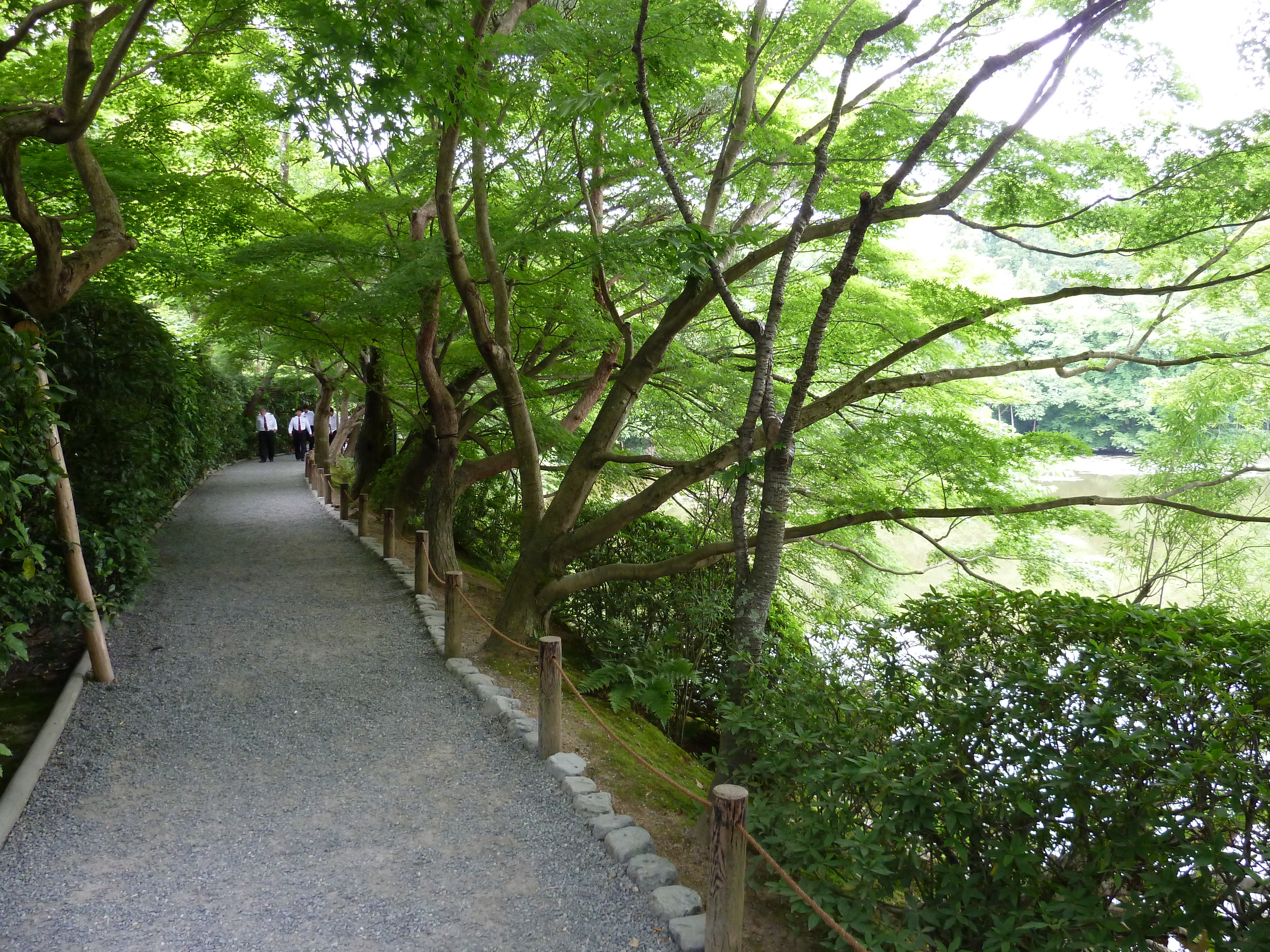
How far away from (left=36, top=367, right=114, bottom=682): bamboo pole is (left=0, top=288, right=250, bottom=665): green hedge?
0.08 metres

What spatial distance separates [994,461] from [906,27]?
3.63m

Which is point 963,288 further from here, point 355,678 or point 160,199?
point 160,199

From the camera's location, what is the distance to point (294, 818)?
4156 mm

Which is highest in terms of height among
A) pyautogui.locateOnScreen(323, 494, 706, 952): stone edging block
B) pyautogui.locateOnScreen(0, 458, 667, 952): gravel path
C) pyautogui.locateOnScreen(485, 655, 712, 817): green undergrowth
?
pyautogui.locateOnScreen(323, 494, 706, 952): stone edging block

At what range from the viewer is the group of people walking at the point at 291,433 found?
23.2m

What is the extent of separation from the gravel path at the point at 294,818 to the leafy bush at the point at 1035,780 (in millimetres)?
1016

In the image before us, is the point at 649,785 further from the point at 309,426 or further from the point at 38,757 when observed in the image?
the point at 309,426

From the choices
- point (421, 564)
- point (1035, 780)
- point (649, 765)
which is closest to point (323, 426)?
point (421, 564)

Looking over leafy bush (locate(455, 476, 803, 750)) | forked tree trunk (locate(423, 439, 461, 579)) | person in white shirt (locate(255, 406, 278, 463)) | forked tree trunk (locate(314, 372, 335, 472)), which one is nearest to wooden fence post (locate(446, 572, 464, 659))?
leafy bush (locate(455, 476, 803, 750))

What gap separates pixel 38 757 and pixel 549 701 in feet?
10.1

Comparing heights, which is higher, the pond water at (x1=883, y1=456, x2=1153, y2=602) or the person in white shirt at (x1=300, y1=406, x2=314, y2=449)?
the person in white shirt at (x1=300, y1=406, x2=314, y2=449)

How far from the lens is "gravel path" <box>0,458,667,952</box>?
3.27 meters

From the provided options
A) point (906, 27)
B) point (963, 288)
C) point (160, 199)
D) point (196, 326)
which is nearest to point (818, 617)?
point (963, 288)

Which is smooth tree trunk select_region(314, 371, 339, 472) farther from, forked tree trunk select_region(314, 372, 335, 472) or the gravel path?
the gravel path
